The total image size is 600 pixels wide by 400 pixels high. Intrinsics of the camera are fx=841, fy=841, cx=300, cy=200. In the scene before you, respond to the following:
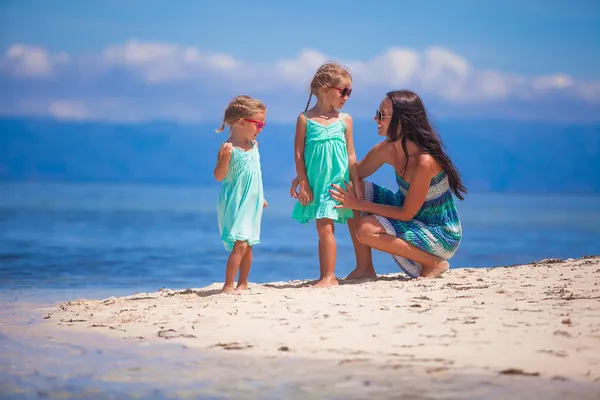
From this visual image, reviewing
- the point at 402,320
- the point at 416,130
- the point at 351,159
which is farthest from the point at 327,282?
the point at 402,320

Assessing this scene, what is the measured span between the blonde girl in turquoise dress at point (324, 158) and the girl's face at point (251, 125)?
0.30m

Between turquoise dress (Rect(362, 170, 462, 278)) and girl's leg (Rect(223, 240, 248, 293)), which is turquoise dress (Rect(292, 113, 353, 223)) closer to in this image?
turquoise dress (Rect(362, 170, 462, 278))

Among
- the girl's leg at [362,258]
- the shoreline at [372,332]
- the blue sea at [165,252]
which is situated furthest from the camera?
the blue sea at [165,252]

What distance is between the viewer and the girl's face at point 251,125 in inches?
A: 215

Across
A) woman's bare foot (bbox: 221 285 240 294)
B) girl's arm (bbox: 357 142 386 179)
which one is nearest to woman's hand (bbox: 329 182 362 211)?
girl's arm (bbox: 357 142 386 179)

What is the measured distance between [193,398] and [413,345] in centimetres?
113

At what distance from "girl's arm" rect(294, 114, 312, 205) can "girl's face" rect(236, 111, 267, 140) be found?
0.29 meters

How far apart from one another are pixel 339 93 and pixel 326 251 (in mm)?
1076

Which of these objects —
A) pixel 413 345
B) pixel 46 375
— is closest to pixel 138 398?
pixel 46 375

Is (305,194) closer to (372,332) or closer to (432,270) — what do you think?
(432,270)

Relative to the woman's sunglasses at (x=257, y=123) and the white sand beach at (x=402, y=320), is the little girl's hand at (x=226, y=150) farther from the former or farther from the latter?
the white sand beach at (x=402, y=320)

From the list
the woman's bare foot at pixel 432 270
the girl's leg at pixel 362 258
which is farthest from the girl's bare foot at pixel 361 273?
the woman's bare foot at pixel 432 270

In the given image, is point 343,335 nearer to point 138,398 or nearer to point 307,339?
point 307,339

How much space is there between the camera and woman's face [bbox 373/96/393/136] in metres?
5.62
